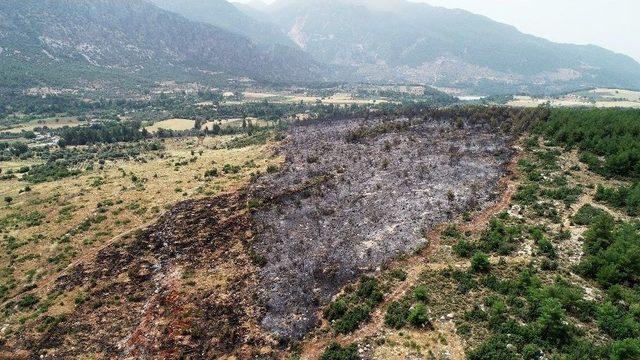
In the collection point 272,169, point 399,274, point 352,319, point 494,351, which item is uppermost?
point 494,351

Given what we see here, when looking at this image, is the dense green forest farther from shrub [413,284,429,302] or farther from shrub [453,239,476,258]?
shrub [413,284,429,302]

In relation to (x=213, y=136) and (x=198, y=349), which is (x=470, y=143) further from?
(x=213, y=136)

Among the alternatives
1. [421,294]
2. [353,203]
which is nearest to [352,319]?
Result: [421,294]

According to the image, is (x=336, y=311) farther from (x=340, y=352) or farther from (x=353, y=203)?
(x=353, y=203)

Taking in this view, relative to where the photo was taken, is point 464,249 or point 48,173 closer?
point 464,249

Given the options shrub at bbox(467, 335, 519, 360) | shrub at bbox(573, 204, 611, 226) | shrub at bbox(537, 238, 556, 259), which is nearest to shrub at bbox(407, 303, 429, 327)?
shrub at bbox(467, 335, 519, 360)

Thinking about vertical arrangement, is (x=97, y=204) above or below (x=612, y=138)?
below

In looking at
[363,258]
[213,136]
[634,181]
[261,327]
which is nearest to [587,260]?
[363,258]
